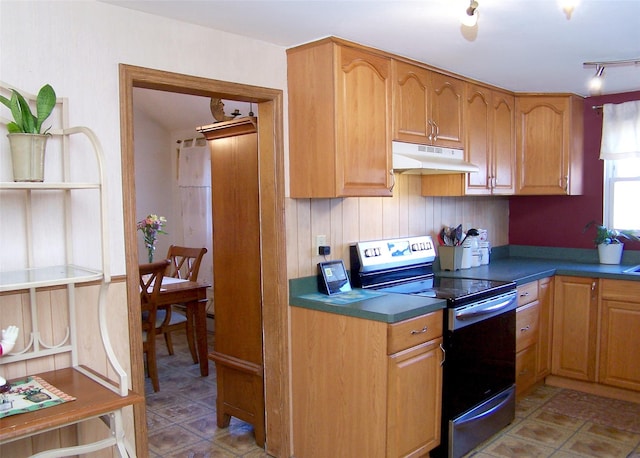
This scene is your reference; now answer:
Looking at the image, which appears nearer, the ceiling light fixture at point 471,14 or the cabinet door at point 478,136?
the ceiling light fixture at point 471,14

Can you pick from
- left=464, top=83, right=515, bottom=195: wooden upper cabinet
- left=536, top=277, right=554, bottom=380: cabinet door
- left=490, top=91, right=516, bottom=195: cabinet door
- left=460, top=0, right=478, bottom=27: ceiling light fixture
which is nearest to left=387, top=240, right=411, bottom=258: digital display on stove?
left=464, top=83, right=515, bottom=195: wooden upper cabinet

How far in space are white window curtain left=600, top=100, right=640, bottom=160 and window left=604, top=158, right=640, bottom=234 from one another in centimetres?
13

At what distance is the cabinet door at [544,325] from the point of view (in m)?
3.70

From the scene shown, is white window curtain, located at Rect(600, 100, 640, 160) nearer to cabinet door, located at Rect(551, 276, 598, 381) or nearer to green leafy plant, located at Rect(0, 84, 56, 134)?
cabinet door, located at Rect(551, 276, 598, 381)

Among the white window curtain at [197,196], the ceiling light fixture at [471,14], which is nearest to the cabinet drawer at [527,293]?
the ceiling light fixture at [471,14]

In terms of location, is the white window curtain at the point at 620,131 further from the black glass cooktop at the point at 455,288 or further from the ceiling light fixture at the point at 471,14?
the ceiling light fixture at the point at 471,14

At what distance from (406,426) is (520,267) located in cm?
186

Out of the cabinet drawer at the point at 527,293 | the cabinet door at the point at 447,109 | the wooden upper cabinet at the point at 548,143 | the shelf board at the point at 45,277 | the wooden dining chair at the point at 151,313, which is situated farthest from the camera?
the wooden upper cabinet at the point at 548,143

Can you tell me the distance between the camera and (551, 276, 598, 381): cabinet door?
Answer: 12.0 feet

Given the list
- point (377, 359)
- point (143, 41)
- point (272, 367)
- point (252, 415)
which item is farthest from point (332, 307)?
point (143, 41)

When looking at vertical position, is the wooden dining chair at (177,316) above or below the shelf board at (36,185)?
below

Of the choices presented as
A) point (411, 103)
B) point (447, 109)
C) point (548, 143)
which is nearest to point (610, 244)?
point (548, 143)

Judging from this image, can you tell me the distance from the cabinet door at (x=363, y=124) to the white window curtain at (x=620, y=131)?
2.15 metres

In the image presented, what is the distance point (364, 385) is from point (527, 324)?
5.23 feet
